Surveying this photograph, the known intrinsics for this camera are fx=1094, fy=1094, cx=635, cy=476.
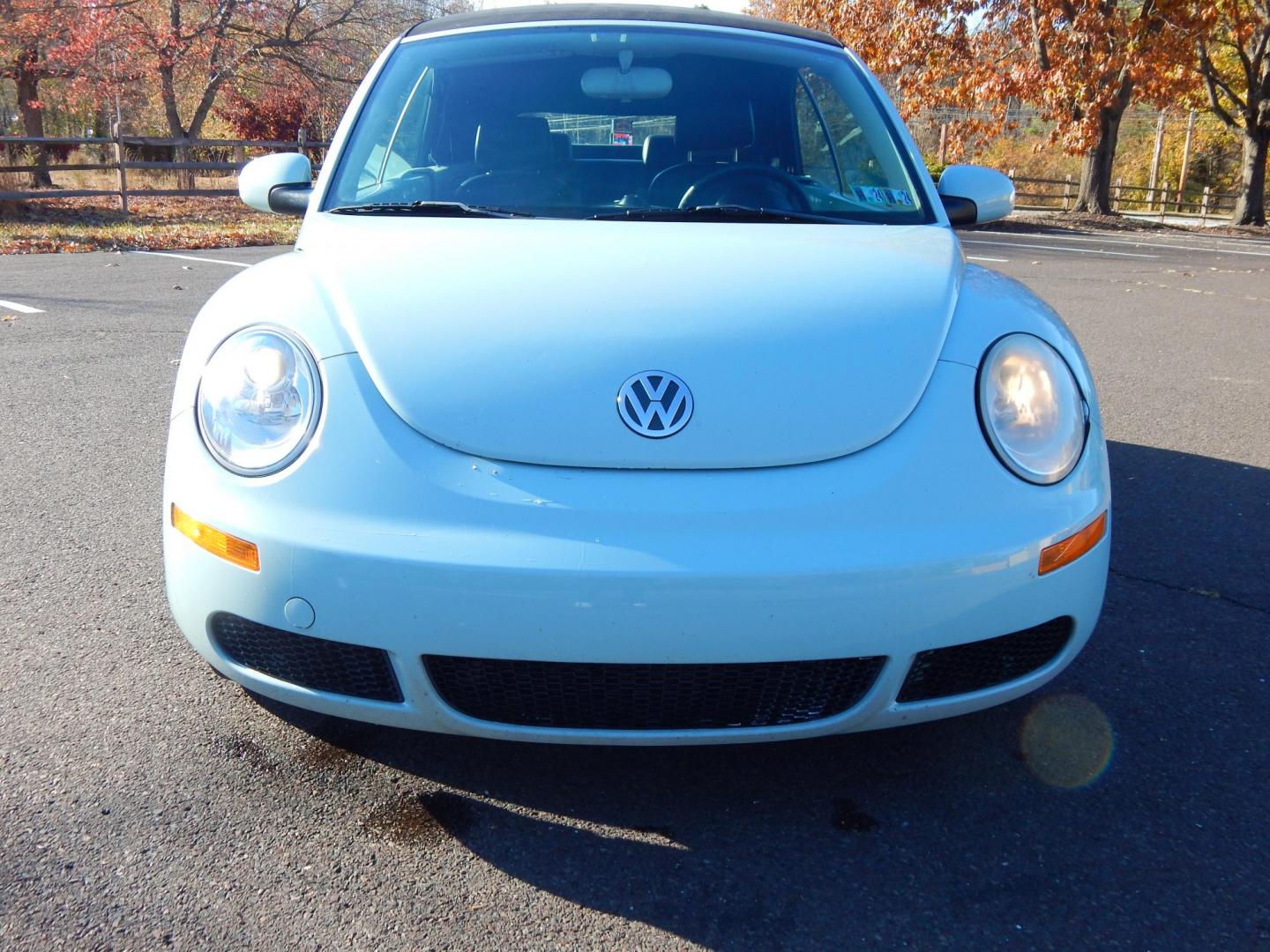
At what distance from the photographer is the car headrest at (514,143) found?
9.54 ft

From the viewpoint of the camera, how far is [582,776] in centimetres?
208

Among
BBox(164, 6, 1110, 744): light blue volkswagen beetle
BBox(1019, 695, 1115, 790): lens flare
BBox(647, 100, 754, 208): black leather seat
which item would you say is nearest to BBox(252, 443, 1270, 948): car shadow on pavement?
BBox(1019, 695, 1115, 790): lens flare

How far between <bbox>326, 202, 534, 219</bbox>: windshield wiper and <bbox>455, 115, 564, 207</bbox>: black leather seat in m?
0.06

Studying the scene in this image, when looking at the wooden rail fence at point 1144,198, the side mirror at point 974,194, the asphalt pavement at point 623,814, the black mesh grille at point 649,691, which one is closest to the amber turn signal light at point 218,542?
the black mesh grille at point 649,691

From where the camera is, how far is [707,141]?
2.98 metres

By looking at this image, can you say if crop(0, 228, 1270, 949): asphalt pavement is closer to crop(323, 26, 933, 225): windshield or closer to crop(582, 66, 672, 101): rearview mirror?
crop(323, 26, 933, 225): windshield

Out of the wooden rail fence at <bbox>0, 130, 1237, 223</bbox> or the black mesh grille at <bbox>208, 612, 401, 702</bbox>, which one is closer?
the black mesh grille at <bbox>208, 612, 401, 702</bbox>

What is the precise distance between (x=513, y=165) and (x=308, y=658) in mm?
1576

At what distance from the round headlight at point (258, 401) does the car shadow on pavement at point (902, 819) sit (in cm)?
66

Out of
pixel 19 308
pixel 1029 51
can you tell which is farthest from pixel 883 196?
pixel 1029 51

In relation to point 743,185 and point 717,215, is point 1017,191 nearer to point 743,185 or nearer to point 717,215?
point 743,185

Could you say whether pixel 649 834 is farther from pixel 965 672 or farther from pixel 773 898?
pixel 965 672

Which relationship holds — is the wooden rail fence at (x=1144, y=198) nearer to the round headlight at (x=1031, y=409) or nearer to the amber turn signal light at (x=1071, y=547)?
the round headlight at (x=1031, y=409)

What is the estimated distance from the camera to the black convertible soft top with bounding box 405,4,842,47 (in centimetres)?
317
